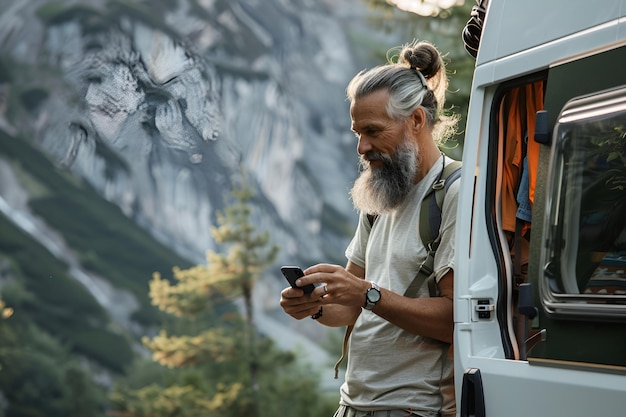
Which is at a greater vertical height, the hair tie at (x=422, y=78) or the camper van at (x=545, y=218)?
the hair tie at (x=422, y=78)

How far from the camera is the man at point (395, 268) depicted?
2.80m

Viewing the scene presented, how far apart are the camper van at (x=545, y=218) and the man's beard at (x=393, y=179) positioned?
0.95 feet

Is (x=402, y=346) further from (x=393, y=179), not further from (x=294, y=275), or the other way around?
(x=393, y=179)

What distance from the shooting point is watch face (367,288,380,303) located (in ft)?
9.12

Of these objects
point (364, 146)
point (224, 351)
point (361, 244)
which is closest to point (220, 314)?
point (224, 351)

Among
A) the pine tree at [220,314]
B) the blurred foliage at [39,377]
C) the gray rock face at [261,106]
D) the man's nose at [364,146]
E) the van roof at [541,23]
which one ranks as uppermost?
the gray rock face at [261,106]

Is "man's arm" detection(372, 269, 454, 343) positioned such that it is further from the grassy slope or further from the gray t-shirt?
the grassy slope

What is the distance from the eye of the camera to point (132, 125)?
3.31 metres

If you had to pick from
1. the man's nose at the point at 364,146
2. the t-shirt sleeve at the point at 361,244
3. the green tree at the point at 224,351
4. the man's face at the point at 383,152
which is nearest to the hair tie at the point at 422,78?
the man's face at the point at 383,152

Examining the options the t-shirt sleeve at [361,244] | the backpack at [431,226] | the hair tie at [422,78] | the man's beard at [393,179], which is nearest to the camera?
the backpack at [431,226]

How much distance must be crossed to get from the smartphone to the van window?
0.71 meters

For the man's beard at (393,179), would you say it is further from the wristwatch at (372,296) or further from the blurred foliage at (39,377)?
the blurred foliage at (39,377)

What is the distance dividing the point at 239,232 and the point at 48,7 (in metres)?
3.89

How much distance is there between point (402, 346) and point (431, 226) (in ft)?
1.23
